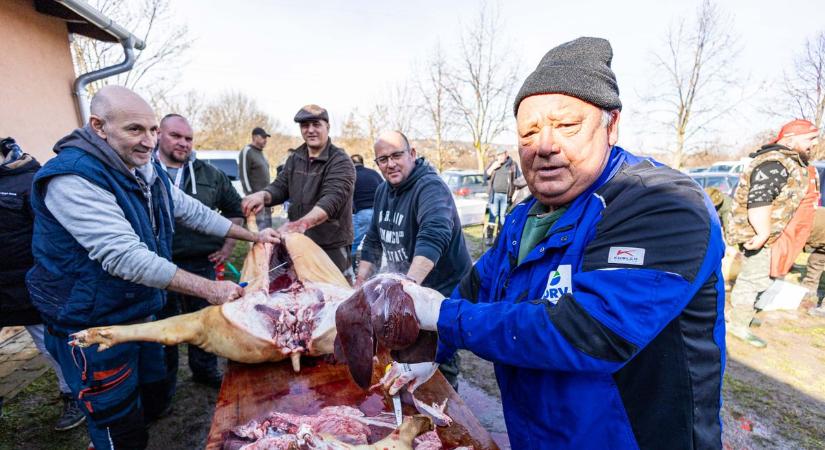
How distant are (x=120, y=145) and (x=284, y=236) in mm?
1254

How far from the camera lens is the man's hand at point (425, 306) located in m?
1.31

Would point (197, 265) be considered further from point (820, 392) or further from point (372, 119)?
point (372, 119)

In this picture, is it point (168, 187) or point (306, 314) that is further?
point (168, 187)

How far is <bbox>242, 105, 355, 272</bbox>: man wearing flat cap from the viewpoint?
383cm

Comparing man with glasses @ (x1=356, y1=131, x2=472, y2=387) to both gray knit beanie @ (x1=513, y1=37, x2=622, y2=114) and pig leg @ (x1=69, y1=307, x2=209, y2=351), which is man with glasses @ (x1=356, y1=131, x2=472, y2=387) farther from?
gray knit beanie @ (x1=513, y1=37, x2=622, y2=114)

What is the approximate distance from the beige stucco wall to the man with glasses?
16.4ft

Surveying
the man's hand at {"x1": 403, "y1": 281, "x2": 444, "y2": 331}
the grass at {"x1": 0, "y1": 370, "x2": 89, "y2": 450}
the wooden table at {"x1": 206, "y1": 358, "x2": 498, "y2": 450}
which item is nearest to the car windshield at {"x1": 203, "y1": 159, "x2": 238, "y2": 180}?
the grass at {"x1": 0, "y1": 370, "x2": 89, "y2": 450}

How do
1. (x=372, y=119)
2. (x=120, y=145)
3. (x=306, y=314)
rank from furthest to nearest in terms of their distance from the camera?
(x=372, y=119) < (x=306, y=314) < (x=120, y=145)

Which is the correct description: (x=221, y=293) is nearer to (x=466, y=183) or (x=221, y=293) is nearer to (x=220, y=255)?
(x=220, y=255)

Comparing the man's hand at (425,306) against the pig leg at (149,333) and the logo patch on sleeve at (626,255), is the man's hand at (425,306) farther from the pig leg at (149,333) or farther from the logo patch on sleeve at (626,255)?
the pig leg at (149,333)

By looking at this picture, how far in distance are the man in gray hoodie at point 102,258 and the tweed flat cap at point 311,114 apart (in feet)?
5.50

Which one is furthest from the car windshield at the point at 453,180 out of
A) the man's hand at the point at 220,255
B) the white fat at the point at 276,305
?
the white fat at the point at 276,305

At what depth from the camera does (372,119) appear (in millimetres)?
22797

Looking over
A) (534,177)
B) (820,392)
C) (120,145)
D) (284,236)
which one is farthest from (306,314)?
(820,392)
